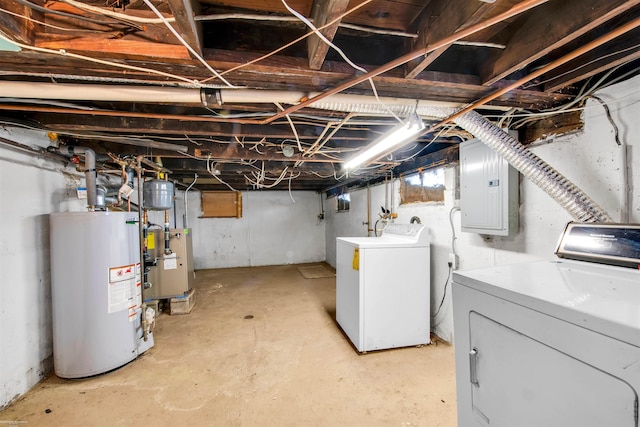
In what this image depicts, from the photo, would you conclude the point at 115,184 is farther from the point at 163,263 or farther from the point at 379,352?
the point at 379,352

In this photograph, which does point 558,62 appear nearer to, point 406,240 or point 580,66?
point 580,66

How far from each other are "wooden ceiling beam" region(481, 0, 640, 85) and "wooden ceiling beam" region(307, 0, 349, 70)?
790 millimetres

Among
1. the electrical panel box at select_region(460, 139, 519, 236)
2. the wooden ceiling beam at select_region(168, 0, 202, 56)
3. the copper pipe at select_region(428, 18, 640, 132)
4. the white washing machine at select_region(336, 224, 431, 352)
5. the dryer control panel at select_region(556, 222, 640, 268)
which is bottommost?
the white washing machine at select_region(336, 224, 431, 352)

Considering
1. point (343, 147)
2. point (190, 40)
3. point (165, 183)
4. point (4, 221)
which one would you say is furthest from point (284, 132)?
point (4, 221)

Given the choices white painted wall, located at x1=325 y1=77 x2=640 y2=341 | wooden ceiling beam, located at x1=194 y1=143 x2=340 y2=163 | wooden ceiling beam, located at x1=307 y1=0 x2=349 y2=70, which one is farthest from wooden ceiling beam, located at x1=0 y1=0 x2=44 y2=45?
white painted wall, located at x1=325 y1=77 x2=640 y2=341

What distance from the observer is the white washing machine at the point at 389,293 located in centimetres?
238

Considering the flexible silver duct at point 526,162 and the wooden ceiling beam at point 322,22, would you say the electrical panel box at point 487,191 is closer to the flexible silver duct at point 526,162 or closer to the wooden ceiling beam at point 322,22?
the flexible silver duct at point 526,162

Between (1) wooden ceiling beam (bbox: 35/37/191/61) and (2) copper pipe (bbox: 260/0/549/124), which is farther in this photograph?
(1) wooden ceiling beam (bbox: 35/37/191/61)

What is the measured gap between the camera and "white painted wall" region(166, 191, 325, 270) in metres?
6.09

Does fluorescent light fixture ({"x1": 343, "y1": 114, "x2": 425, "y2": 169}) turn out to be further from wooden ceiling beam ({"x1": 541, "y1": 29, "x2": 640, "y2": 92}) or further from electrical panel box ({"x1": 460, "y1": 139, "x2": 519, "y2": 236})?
wooden ceiling beam ({"x1": 541, "y1": 29, "x2": 640, "y2": 92})

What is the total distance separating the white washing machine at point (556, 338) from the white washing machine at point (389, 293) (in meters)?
1.33

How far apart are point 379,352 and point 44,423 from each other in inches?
97.6

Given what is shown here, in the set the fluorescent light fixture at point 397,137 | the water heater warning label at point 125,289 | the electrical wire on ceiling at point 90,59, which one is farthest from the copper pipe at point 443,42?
the water heater warning label at point 125,289

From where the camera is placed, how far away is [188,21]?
31.6 inches
